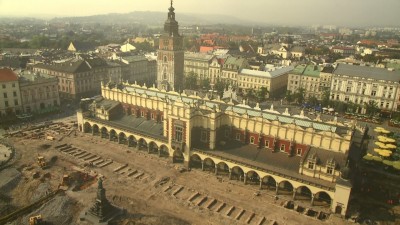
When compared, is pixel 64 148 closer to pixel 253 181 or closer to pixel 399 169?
pixel 253 181

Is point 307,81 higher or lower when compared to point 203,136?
higher

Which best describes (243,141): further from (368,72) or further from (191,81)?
(191,81)

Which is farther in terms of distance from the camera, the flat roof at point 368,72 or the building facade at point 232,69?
the building facade at point 232,69

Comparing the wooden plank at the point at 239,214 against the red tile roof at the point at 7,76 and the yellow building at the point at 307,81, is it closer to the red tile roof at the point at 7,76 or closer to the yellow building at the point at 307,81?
the red tile roof at the point at 7,76

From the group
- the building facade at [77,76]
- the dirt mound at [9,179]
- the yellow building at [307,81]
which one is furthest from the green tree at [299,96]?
the dirt mound at [9,179]

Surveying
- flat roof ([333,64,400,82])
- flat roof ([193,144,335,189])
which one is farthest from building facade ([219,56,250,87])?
flat roof ([193,144,335,189])

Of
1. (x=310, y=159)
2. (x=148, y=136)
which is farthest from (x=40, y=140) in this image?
(x=310, y=159)

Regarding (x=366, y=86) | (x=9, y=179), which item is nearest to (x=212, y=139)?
(x=9, y=179)
